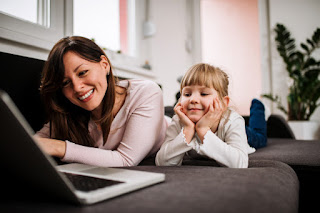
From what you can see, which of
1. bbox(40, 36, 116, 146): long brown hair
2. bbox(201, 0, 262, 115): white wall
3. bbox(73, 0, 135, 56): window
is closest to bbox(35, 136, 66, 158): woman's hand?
bbox(40, 36, 116, 146): long brown hair

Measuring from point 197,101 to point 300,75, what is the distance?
3175 mm

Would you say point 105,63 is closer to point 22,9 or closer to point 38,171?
point 38,171

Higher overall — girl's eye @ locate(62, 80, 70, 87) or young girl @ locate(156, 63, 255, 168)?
girl's eye @ locate(62, 80, 70, 87)

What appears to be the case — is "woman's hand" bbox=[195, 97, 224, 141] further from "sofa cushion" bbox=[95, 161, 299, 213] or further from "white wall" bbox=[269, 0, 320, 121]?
"white wall" bbox=[269, 0, 320, 121]

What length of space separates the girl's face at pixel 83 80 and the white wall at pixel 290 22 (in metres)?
3.49

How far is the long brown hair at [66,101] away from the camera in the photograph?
91 cm

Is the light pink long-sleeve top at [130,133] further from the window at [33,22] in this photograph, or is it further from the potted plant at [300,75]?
the potted plant at [300,75]

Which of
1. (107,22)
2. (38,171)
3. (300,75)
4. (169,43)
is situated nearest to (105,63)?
(38,171)

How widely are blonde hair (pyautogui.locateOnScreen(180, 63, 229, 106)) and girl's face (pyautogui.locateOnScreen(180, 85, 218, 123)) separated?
2 centimetres

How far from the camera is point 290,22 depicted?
12.6ft

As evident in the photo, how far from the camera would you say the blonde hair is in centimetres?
104

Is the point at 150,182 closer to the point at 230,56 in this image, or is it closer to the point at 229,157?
the point at 229,157

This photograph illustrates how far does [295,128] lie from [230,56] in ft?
6.65

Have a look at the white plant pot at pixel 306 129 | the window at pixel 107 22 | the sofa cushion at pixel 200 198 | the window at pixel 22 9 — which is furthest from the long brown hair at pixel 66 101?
the white plant pot at pixel 306 129
